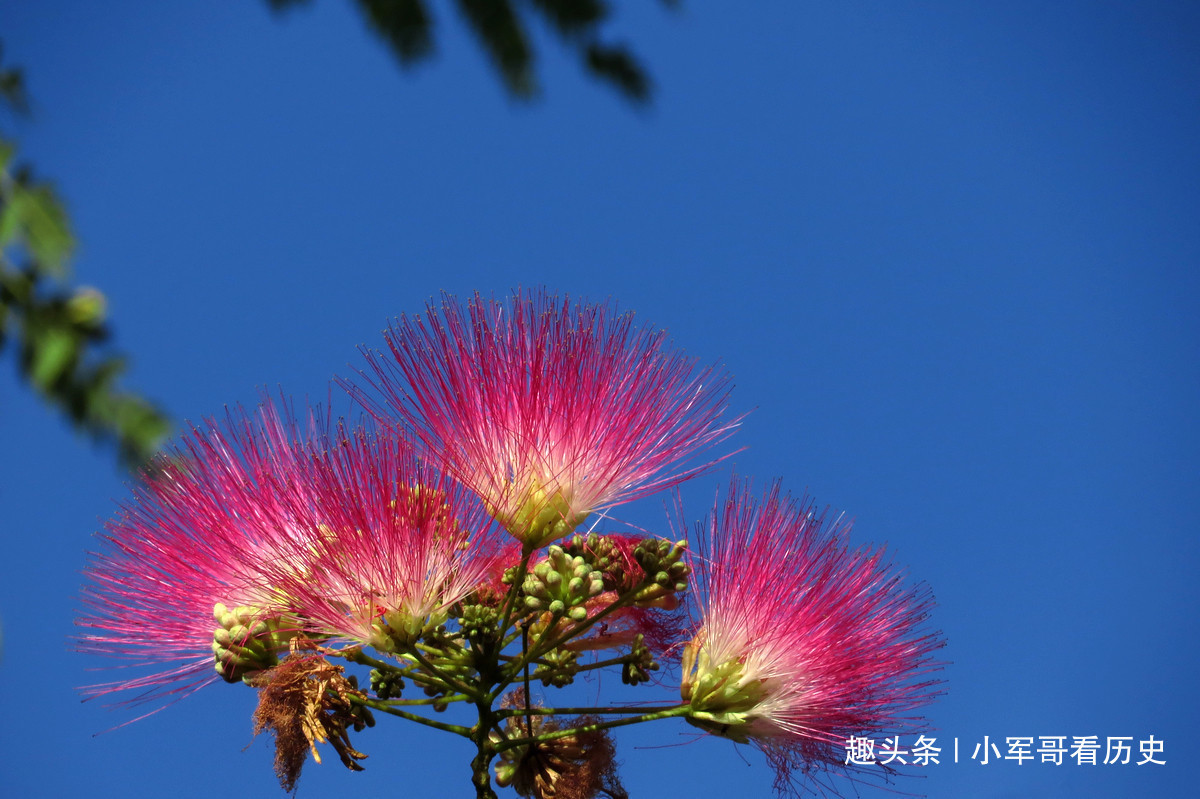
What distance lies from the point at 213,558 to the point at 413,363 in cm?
67

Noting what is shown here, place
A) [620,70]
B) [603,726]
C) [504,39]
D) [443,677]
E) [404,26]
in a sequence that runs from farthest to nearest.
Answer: [504,39], [620,70], [404,26], [603,726], [443,677]

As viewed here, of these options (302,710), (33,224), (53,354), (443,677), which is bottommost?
(302,710)

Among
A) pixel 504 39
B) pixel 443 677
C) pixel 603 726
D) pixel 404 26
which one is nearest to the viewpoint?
Answer: pixel 443 677

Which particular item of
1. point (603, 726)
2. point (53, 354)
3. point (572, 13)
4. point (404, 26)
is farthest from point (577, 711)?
point (572, 13)

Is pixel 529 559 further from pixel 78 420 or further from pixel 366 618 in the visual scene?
pixel 78 420

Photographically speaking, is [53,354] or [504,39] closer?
[53,354]

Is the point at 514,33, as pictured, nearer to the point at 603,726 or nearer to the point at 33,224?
the point at 33,224

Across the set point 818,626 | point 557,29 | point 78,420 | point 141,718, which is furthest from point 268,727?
point 557,29

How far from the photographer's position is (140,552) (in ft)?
7.98

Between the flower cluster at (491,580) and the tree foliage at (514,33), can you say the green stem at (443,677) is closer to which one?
the flower cluster at (491,580)

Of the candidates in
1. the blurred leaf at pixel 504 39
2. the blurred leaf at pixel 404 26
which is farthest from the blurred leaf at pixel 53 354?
the blurred leaf at pixel 504 39

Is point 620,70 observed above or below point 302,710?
above

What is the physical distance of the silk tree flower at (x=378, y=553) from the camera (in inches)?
86.5

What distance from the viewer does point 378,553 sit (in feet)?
7.23
